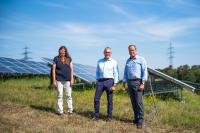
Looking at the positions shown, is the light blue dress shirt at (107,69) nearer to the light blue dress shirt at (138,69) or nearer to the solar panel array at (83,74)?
the light blue dress shirt at (138,69)

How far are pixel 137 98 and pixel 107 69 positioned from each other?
113cm

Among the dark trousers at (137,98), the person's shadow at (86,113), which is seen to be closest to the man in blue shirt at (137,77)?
the dark trousers at (137,98)

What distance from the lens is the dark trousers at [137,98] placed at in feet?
28.7

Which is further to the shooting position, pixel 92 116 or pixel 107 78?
pixel 92 116

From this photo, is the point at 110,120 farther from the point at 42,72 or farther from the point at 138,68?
the point at 42,72

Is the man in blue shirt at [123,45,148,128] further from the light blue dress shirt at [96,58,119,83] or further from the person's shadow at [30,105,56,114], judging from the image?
the person's shadow at [30,105,56,114]

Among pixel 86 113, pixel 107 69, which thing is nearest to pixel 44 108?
pixel 86 113

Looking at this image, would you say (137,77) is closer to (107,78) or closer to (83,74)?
(107,78)

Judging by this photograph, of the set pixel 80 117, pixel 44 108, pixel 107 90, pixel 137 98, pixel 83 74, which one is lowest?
pixel 80 117

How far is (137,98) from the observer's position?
878cm

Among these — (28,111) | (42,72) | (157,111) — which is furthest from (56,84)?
(42,72)

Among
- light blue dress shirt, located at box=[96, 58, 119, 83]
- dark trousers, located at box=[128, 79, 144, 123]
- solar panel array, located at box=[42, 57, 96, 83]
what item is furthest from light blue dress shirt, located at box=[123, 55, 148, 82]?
solar panel array, located at box=[42, 57, 96, 83]

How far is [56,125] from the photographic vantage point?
855cm

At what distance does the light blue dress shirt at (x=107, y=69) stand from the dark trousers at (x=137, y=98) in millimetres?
625
